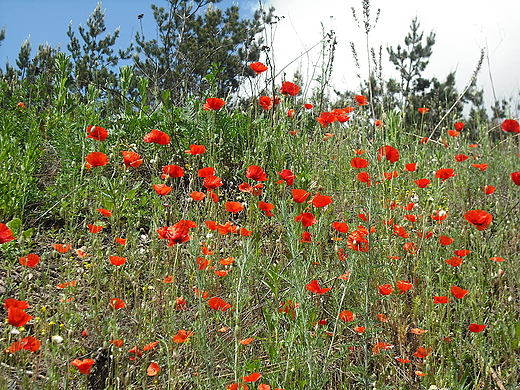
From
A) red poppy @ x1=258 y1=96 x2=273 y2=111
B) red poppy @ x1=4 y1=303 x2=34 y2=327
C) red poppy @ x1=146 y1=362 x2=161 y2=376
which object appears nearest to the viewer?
red poppy @ x1=4 y1=303 x2=34 y2=327

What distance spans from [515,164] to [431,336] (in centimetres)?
248

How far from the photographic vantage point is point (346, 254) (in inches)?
77.5

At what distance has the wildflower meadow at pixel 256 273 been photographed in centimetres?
158

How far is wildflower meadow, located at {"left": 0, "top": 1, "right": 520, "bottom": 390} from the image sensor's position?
1578mm

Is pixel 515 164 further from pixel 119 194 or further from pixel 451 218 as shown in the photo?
pixel 119 194

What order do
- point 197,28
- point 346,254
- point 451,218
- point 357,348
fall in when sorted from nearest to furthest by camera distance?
point 357,348 → point 346,254 → point 451,218 → point 197,28

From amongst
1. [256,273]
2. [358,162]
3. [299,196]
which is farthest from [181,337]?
[358,162]

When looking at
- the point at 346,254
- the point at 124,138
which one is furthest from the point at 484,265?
the point at 124,138

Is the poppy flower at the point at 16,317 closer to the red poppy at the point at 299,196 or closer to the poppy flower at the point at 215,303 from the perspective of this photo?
the poppy flower at the point at 215,303

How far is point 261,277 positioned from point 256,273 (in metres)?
0.03

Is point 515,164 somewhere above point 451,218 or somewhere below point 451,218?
above

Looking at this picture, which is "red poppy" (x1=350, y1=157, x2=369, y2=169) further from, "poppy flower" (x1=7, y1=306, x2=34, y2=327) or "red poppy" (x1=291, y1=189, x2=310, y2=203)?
"poppy flower" (x1=7, y1=306, x2=34, y2=327)

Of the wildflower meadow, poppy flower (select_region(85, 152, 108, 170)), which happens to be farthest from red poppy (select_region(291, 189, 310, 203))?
poppy flower (select_region(85, 152, 108, 170))

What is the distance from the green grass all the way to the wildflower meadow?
0.6 inches
